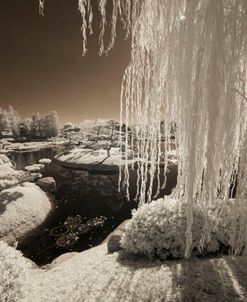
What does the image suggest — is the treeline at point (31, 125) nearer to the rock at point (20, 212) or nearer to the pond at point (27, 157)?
the pond at point (27, 157)

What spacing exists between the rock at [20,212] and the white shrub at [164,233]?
412 inches

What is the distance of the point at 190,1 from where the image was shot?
216 cm

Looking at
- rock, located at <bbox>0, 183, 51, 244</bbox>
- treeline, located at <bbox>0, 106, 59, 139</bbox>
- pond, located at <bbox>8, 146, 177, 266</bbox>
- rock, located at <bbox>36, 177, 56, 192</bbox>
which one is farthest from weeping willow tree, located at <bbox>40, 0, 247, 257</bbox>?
treeline, located at <bbox>0, 106, 59, 139</bbox>

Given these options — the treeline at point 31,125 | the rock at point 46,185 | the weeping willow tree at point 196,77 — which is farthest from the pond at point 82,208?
the treeline at point 31,125

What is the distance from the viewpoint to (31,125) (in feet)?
460

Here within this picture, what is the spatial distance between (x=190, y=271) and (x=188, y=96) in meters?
5.14

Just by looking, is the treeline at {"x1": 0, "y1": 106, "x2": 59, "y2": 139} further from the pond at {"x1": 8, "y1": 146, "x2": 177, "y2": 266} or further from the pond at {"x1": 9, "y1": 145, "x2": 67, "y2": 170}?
the pond at {"x1": 8, "y1": 146, "x2": 177, "y2": 266}

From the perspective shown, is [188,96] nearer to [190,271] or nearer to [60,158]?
[190,271]

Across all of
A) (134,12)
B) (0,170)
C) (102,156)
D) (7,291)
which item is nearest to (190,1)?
(134,12)

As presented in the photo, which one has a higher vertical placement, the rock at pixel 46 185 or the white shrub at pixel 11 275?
the white shrub at pixel 11 275

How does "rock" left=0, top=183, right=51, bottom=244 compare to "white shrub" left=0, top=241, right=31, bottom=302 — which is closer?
"white shrub" left=0, top=241, right=31, bottom=302

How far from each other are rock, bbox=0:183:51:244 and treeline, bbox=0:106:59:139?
119974 millimetres

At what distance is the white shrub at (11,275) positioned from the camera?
18.2ft

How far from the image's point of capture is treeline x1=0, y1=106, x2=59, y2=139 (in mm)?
135250
